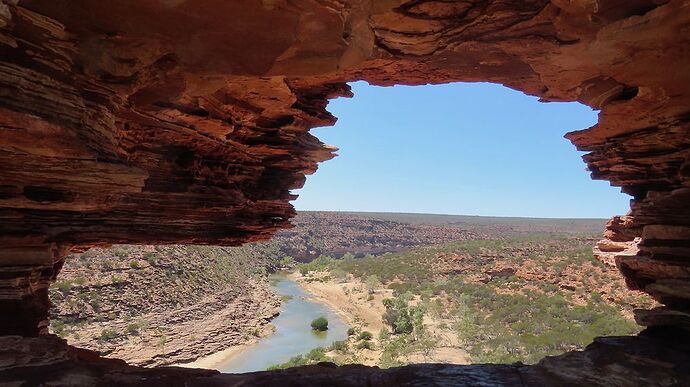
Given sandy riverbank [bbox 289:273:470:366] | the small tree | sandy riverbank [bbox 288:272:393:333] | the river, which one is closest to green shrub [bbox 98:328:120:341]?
the river

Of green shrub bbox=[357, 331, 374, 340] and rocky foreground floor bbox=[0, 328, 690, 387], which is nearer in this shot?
rocky foreground floor bbox=[0, 328, 690, 387]

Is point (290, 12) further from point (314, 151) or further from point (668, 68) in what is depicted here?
point (314, 151)

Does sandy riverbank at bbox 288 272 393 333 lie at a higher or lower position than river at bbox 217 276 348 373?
higher

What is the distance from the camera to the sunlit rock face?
5398 mm

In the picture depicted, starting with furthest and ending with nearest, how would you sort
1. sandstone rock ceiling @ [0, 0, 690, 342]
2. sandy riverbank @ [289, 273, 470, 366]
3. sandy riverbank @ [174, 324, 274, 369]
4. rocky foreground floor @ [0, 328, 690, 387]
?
sandy riverbank @ [174, 324, 274, 369] → sandy riverbank @ [289, 273, 470, 366] → rocky foreground floor @ [0, 328, 690, 387] → sandstone rock ceiling @ [0, 0, 690, 342]

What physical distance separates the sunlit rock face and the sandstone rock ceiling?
0.08 ft

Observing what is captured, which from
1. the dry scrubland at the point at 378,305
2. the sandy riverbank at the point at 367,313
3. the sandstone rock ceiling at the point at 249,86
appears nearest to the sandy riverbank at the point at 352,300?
the sandy riverbank at the point at 367,313

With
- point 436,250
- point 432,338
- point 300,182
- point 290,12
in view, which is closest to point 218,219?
point 300,182

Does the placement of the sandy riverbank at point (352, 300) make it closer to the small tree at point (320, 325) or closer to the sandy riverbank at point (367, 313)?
the sandy riverbank at point (367, 313)

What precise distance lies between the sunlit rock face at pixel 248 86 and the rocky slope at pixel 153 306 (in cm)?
1746

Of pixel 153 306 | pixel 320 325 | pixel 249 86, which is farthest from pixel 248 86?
pixel 320 325

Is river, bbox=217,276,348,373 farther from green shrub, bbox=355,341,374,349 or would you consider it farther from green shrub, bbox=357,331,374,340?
green shrub, bbox=355,341,374,349

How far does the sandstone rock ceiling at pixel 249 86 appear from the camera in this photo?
5.39 meters

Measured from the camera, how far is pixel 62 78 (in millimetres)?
5508
